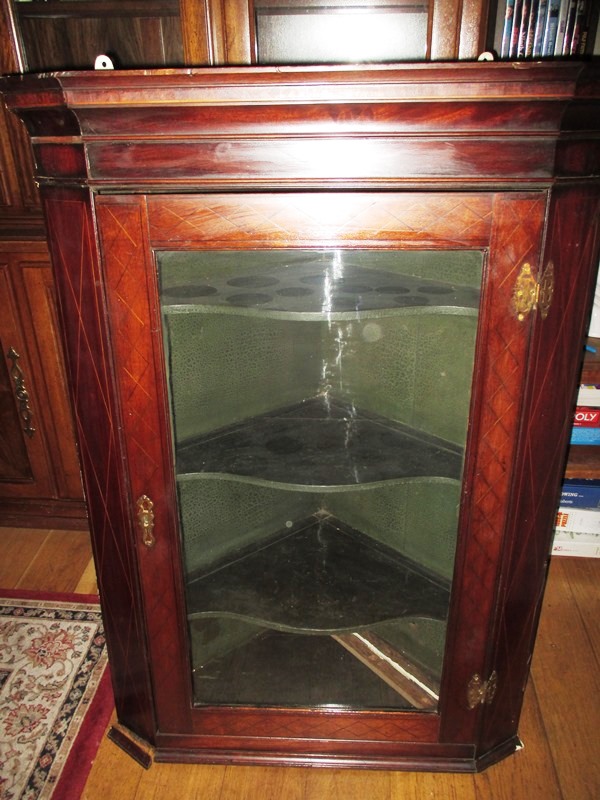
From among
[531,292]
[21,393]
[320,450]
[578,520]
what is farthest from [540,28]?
[21,393]

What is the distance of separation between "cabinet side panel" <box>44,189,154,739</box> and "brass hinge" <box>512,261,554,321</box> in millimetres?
566

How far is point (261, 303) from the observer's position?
904 mm

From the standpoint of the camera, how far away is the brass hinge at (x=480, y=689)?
3.48 ft

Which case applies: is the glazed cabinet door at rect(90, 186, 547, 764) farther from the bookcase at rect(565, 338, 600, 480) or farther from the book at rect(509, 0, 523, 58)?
the bookcase at rect(565, 338, 600, 480)

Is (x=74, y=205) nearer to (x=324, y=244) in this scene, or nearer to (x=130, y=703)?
(x=324, y=244)

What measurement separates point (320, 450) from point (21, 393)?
3.46ft

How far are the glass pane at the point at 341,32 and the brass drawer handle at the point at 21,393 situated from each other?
3.43 ft

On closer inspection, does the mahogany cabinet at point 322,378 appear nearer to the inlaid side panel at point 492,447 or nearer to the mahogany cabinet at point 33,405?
the inlaid side panel at point 492,447

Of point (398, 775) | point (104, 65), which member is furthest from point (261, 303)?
point (398, 775)

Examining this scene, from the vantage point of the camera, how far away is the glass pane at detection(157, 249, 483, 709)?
0.90 m

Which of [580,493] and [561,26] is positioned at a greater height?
[561,26]

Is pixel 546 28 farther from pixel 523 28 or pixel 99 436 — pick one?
pixel 99 436

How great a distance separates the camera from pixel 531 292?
0.82 metres

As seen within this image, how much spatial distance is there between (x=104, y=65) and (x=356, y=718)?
3.69 ft
